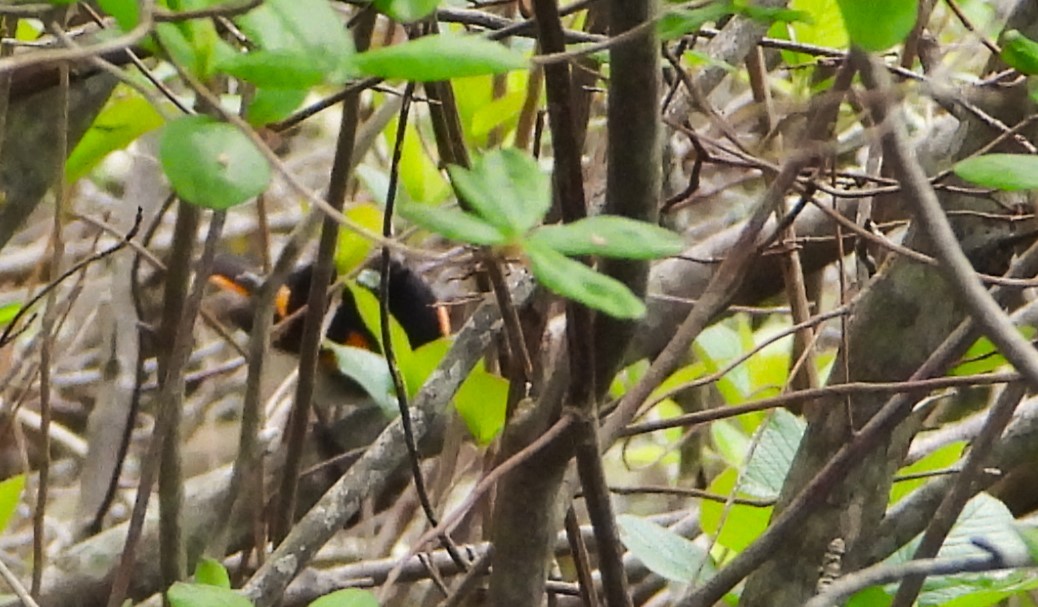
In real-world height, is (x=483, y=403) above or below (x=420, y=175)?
below

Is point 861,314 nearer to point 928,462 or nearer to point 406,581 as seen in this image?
point 928,462

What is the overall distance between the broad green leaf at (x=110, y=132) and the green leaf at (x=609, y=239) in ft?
2.34

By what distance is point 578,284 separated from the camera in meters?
0.35

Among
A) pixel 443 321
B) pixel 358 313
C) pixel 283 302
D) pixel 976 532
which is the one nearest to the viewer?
pixel 976 532

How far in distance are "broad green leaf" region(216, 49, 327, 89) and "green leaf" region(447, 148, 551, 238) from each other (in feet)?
0.17

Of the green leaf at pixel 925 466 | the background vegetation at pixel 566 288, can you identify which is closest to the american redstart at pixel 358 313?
the background vegetation at pixel 566 288

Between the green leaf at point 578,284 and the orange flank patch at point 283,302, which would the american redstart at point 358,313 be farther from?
the green leaf at point 578,284

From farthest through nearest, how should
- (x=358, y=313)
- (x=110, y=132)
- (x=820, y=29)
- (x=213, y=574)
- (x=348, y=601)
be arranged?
(x=358, y=313) < (x=110, y=132) < (x=820, y=29) < (x=213, y=574) < (x=348, y=601)

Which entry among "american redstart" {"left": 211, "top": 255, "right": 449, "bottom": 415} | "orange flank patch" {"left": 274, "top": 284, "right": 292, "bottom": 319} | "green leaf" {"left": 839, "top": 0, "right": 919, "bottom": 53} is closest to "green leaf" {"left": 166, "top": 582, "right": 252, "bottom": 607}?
"green leaf" {"left": 839, "top": 0, "right": 919, "bottom": 53}

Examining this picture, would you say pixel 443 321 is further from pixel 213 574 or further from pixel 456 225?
pixel 456 225

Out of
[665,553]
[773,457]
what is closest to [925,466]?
[773,457]

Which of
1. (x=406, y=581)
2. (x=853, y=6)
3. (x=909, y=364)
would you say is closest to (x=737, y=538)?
(x=909, y=364)

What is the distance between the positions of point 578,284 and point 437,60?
7 cm

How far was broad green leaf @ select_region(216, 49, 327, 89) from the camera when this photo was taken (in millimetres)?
345
